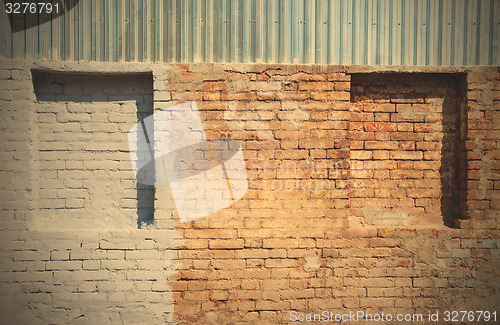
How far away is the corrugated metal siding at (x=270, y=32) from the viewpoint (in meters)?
2.59

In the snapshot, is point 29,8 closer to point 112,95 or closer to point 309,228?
point 112,95

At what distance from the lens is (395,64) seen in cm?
268

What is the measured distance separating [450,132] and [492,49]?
0.90 metres

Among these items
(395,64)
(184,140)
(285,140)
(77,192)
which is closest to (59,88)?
(77,192)

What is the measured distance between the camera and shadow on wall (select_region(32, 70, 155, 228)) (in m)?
2.64

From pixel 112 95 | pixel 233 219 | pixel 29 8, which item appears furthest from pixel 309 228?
pixel 29 8

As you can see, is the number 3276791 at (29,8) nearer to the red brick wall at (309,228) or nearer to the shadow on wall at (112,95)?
the shadow on wall at (112,95)

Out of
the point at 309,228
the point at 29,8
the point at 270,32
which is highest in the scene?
the point at 29,8

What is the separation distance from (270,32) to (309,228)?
194cm

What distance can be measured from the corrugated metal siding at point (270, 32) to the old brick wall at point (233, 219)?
15cm

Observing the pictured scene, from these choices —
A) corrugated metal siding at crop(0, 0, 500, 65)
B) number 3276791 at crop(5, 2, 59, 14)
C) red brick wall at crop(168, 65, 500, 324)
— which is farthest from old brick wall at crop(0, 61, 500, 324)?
number 3276791 at crop(5, 2, 59, 14)

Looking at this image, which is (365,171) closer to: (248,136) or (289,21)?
(248,136)

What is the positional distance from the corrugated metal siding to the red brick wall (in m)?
0.22

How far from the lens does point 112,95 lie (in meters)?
2.66
